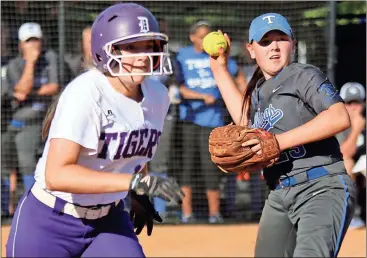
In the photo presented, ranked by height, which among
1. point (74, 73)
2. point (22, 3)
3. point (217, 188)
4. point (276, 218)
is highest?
point (22, 3)

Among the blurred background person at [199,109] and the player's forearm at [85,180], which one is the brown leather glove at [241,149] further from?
the blurred background person at [199,109]

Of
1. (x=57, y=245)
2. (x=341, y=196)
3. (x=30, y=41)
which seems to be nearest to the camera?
(x=57, y=245)

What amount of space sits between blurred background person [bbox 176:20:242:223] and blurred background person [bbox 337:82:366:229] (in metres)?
1.26

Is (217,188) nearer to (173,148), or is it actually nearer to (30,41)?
A: (173,148)

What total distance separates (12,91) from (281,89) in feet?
16.8

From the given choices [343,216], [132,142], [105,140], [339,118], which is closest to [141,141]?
[132,142]

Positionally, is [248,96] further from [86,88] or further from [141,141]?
[86,88]

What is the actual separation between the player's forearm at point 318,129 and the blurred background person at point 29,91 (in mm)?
5173

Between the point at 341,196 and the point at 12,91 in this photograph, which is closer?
the point at 341,196

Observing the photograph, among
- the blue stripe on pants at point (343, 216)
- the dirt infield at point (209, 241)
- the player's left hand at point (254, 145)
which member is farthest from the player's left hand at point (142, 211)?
the dirt infield at point (209, 241)

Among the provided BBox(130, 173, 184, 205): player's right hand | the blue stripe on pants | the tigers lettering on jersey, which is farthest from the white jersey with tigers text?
the blue stripe on pants

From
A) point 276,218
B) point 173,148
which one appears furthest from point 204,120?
point 276,218

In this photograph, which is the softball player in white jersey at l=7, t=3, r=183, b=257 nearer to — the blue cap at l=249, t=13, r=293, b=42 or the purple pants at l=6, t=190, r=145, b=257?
the purple pants at l=6, t=190, r=145, b=257

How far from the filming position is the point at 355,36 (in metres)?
9.34
